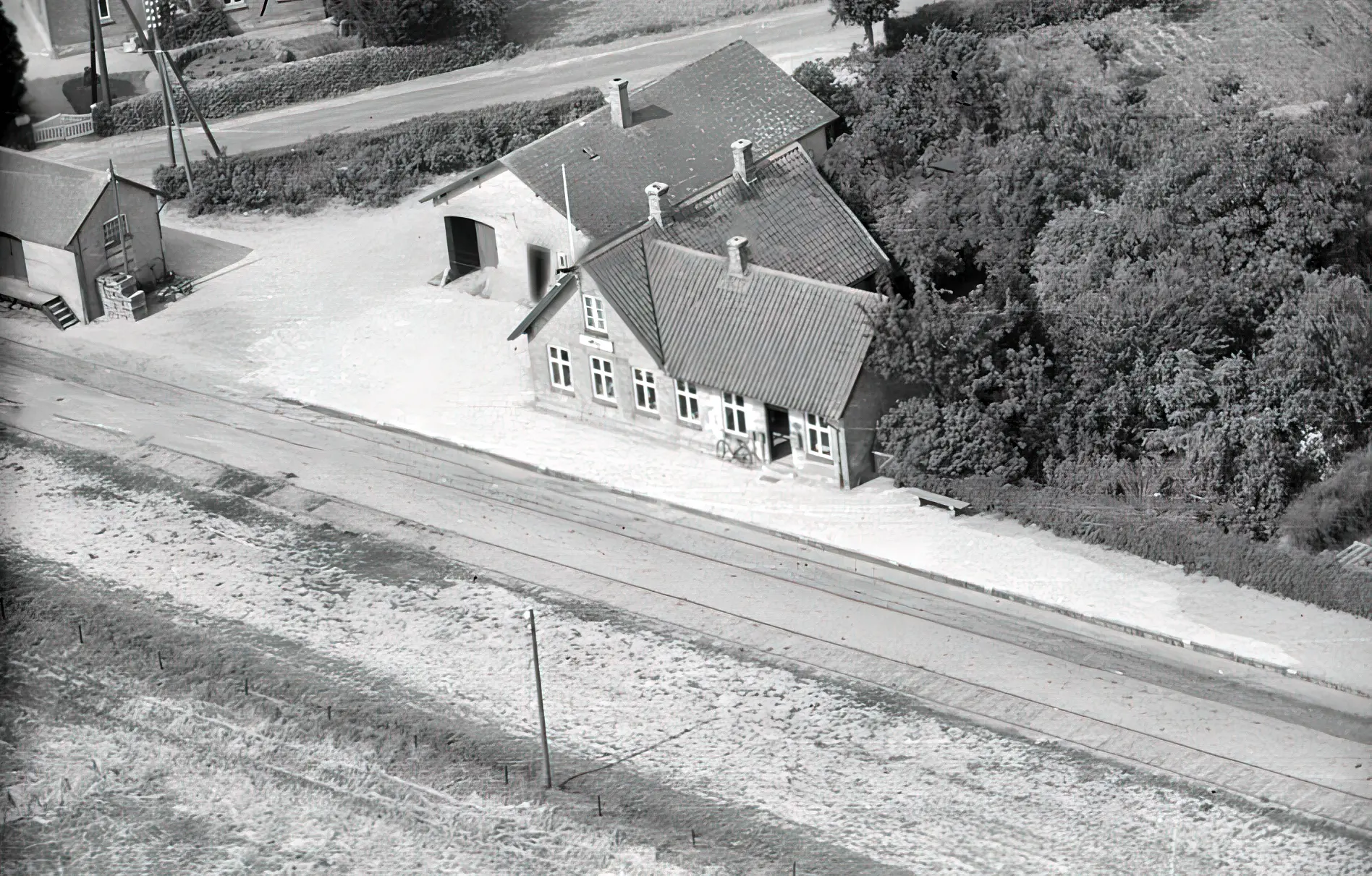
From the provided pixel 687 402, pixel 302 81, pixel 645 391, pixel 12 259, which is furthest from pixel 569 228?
pixel 302 81

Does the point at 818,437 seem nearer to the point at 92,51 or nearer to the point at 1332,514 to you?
the point at 1332,514

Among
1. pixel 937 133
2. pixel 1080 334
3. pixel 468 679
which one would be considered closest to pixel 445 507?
pixel 468 679

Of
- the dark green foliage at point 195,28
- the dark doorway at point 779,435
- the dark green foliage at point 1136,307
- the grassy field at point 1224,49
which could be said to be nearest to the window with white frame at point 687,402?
the dark doorway at point 779,435

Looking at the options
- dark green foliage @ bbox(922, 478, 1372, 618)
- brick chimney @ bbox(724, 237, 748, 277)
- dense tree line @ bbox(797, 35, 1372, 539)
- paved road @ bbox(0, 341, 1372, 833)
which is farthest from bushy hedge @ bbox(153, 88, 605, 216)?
dark green foliage @ bbox(922, 478, 1372, 618)

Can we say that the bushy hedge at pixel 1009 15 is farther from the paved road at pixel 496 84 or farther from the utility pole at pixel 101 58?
the utility pole at pixel 101 58

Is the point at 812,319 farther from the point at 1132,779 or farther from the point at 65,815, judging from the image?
the point at 65,815

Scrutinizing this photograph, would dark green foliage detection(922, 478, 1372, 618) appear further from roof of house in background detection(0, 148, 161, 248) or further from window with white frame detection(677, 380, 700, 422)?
roof of house in background detection(0, 148, 161, 248)
